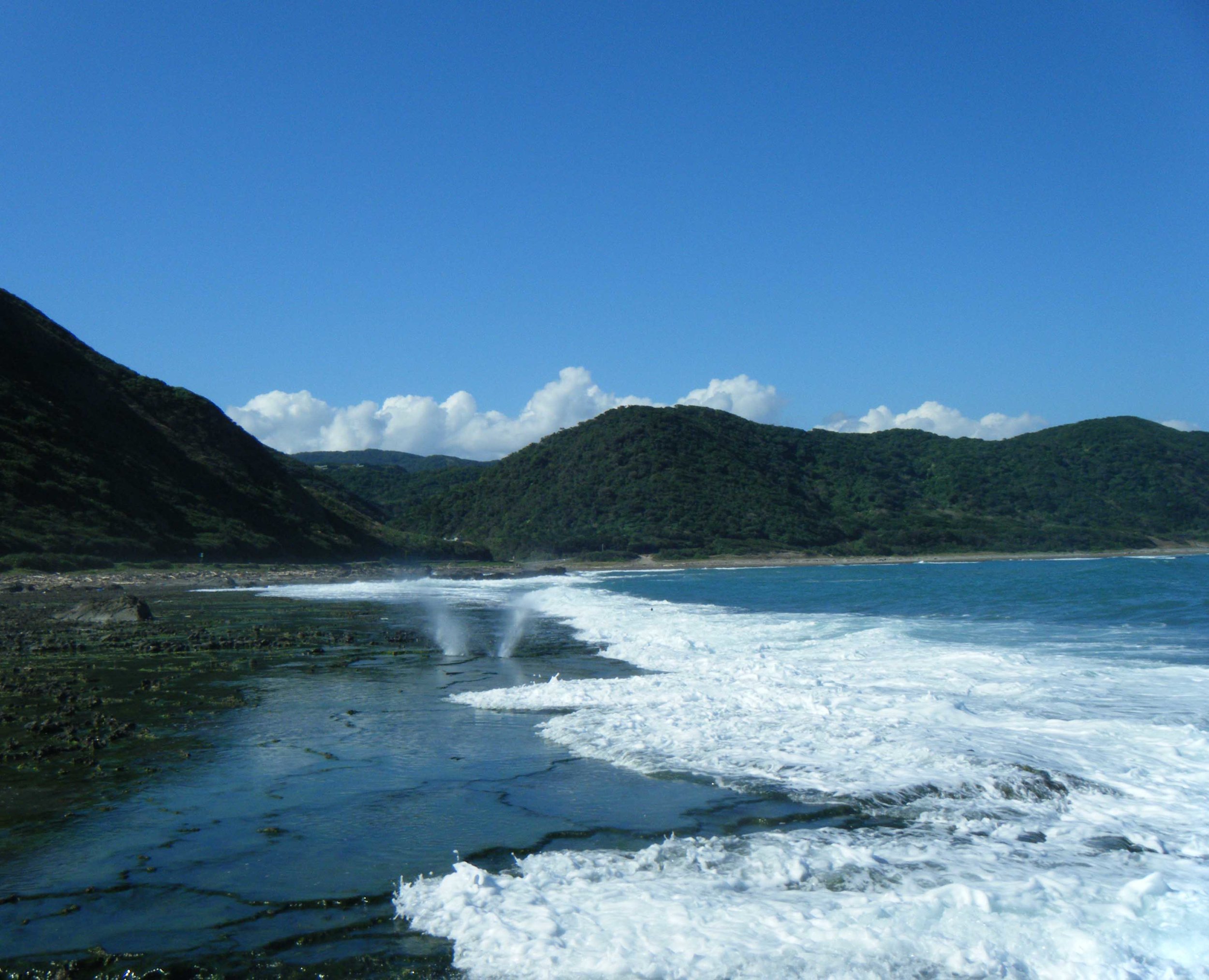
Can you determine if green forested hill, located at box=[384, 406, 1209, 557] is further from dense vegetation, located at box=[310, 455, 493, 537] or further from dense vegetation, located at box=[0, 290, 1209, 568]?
dense vegetation, located at box=[310, 455, 493, 537]

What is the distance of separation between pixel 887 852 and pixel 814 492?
116m

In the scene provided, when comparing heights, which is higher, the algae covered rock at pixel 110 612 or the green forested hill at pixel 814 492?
the green forested hill at pixel 814 492

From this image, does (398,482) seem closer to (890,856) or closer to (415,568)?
(415,568)

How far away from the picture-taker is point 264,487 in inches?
2687

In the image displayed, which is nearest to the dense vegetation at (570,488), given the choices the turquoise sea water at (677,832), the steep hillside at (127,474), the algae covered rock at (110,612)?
the steep hillside at (127,474)

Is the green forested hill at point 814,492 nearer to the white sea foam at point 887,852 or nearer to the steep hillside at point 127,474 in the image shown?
the steep hillside at point 127,474

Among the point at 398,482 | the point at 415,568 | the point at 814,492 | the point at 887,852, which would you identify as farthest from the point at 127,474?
the point at 398,482

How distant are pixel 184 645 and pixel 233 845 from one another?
11467mm

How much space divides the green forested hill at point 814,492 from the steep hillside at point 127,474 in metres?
33.2

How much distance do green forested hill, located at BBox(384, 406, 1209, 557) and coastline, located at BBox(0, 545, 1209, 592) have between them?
2512 millimetres

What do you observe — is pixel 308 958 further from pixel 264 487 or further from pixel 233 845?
pixel 264 487

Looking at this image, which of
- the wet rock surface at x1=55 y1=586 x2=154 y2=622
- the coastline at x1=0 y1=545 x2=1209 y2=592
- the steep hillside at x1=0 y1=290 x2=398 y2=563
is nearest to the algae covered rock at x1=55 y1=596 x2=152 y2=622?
the wet rock surface at x1=55 y1=586 x2=154 y2=622

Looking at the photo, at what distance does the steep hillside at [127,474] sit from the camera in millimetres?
45156

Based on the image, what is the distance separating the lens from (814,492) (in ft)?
389
